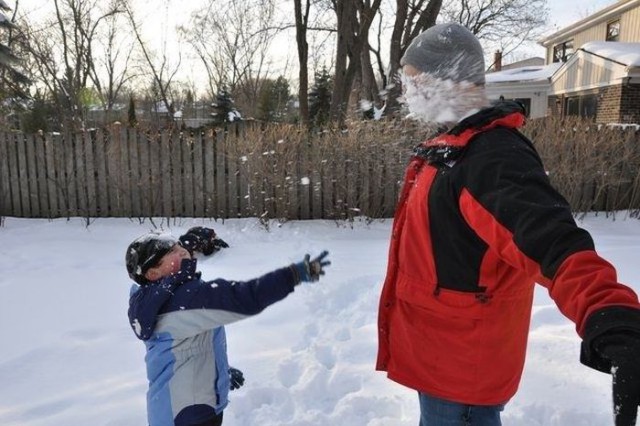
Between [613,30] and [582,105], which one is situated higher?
[613,30]

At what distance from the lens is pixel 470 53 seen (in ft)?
4.87

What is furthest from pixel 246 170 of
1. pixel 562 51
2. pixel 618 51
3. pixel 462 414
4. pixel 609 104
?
pixel 562 51

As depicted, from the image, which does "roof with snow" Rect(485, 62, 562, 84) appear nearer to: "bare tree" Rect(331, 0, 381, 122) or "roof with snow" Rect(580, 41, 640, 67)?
"roof with snow" Rect(580, 41, 640, 67)

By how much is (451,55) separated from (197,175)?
22.5 feet

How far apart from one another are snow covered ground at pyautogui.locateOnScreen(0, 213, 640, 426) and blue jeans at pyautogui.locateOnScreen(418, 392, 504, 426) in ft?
3.88

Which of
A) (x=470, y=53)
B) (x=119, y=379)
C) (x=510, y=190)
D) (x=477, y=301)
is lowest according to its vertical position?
(x=119, y=379)

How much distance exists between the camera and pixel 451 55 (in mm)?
1484

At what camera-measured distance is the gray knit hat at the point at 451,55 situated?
1470 mm

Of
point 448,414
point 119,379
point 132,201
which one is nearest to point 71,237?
point 132,201

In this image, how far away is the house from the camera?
56.0ft

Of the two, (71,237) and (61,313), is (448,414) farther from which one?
(71,237)

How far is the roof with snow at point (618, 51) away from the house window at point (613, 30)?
421 centimetres

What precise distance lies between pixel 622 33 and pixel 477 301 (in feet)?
84.7

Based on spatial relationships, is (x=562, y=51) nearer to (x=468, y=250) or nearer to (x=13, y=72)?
(x=13, y=72)
